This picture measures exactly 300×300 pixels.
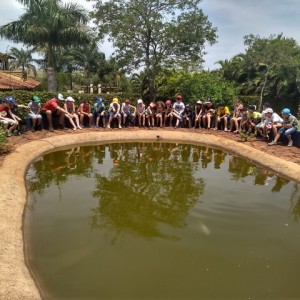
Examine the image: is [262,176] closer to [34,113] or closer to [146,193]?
[146,193]

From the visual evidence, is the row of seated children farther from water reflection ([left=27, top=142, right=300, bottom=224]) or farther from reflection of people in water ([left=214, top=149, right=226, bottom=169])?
water reflection ([left=27, top=142, right=300, bottom=224])

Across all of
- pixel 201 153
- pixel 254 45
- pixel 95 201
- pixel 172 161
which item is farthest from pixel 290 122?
pixel 254 45

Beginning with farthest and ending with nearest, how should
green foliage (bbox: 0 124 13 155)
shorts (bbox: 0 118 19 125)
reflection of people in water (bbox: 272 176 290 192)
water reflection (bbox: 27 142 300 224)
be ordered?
shorts (bbox: 0 118 19 125) < green foliage (bbox: 0 124 13 155) < reflection of people in water (bbox: 272 176 290 192) < water reflection (bbox: 27 142 300 224)

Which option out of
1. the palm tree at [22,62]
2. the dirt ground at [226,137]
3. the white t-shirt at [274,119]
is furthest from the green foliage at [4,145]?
the palm tree at [22,62]

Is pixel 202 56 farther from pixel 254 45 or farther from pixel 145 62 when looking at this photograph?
pixel 254 45

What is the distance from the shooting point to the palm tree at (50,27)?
2038 centimetres

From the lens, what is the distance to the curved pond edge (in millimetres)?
3273

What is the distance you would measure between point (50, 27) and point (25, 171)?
651 inches

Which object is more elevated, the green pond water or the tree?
the tree

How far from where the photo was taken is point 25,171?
7098mm

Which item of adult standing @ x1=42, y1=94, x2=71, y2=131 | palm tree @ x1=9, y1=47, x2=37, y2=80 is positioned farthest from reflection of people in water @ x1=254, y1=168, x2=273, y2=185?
palm tree @ x1=9, y1=47, x2=37, y2=80

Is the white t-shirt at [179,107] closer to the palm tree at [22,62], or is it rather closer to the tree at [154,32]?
the tree at [154,32]

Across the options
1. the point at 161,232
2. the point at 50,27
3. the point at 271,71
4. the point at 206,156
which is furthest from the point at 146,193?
the point at 271,71

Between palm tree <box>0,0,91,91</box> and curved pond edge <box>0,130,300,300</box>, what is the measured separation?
1306 cm
